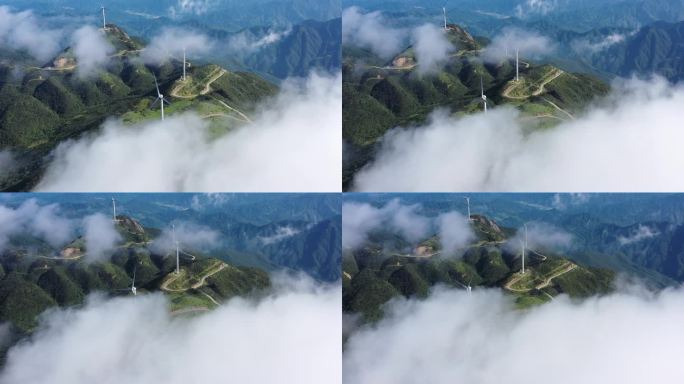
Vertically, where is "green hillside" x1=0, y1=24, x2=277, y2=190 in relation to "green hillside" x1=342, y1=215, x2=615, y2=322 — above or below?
above

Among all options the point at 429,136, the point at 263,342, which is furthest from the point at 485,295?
the point at 263,342

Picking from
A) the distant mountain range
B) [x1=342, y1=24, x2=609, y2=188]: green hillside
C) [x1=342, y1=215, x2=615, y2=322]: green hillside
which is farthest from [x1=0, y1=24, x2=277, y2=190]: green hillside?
the distant mountain range

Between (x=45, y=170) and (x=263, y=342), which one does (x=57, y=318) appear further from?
(x=263, y=342)

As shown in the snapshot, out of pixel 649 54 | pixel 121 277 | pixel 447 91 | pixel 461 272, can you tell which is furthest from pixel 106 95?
pixel 649 54

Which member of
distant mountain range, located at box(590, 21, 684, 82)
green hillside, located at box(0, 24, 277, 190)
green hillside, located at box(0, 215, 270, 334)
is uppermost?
distant mountain range, located at box(590, 21, 684, 82)

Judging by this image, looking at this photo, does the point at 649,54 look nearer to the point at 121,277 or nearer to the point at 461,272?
the point at 461,272

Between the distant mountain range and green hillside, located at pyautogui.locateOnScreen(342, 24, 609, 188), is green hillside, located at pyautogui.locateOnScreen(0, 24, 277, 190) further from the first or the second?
the distant mountain range

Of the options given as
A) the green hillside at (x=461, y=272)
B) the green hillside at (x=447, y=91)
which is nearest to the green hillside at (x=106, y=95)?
the green hillside at (x=447, y=91)
